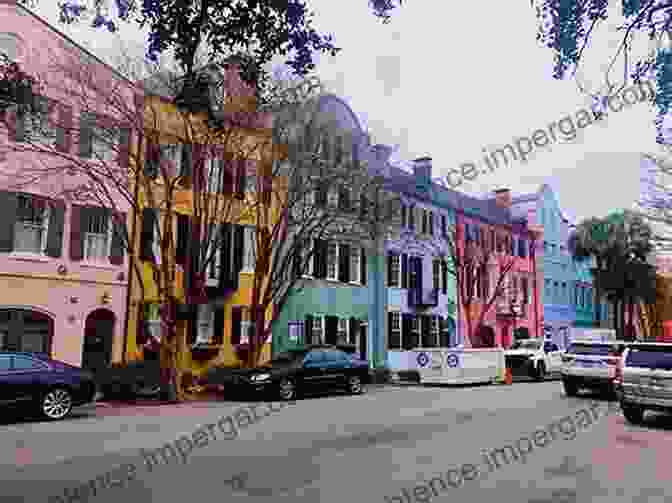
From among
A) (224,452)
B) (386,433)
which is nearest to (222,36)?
(224,452)

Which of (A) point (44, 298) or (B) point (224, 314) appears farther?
(B) point (224, 314)

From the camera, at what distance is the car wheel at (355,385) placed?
20675mm

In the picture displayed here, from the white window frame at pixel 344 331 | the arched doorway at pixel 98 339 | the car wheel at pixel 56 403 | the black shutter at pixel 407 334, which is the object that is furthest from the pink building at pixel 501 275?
the car wheel at pixel 56 403

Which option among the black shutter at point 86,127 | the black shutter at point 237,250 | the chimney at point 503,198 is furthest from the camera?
the chimney at point 503,198

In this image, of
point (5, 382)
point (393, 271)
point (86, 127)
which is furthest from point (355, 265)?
point (5, 382)

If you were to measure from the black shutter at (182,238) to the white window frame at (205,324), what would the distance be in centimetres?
189

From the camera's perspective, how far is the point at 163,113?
20406 mm

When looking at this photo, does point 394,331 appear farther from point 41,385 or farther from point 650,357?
point 41,385

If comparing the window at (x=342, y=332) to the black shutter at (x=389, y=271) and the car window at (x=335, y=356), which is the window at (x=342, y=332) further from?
the car window at (x=335, y=356)

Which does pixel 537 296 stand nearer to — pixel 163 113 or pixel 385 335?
pixel 385 335

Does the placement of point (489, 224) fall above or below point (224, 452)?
above

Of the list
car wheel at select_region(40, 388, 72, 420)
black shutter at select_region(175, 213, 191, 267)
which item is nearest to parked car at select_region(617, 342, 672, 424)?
car wheel at select_region(40, 388, 72, 420)

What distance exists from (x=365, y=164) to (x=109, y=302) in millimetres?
10050

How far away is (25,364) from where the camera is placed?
530 inches
